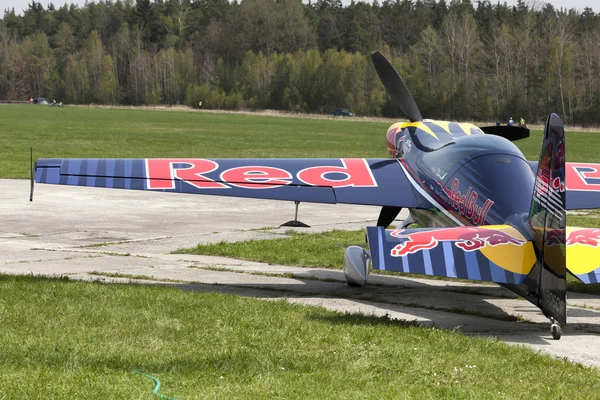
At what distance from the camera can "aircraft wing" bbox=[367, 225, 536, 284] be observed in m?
9.02

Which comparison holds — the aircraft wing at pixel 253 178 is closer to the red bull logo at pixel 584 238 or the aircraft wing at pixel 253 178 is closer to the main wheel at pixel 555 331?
Answer: the red bull logo at pixel 584 238

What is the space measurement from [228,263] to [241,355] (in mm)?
6465

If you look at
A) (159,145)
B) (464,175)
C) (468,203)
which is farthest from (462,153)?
(159,145)

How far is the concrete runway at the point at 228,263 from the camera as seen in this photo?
10539mm

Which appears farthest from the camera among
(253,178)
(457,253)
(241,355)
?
(253,178)

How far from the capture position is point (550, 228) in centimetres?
888

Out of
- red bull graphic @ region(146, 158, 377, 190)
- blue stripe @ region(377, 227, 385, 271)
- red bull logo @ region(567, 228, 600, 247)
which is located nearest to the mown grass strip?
red bull graphic @ region(146, 158, 377, 190)

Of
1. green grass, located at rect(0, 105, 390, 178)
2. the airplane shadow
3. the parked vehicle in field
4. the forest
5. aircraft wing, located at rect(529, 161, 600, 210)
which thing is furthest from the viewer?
the parked vehicle in field

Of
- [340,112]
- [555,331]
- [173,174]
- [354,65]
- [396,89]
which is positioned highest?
[396,89]

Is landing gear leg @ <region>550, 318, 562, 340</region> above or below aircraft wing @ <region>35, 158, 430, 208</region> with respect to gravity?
below

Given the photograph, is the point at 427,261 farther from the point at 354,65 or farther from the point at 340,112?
the point at 354,65

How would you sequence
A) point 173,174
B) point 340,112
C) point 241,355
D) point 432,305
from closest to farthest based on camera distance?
1. point 241,355
2. point 432,305
3. point 173,174
4. point 340,112

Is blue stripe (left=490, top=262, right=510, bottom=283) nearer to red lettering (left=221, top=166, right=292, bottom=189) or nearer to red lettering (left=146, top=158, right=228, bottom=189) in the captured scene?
red lettering (left=221, top=166, right=292, bottom=189)

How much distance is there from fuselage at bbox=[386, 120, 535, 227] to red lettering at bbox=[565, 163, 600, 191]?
5.01ft
